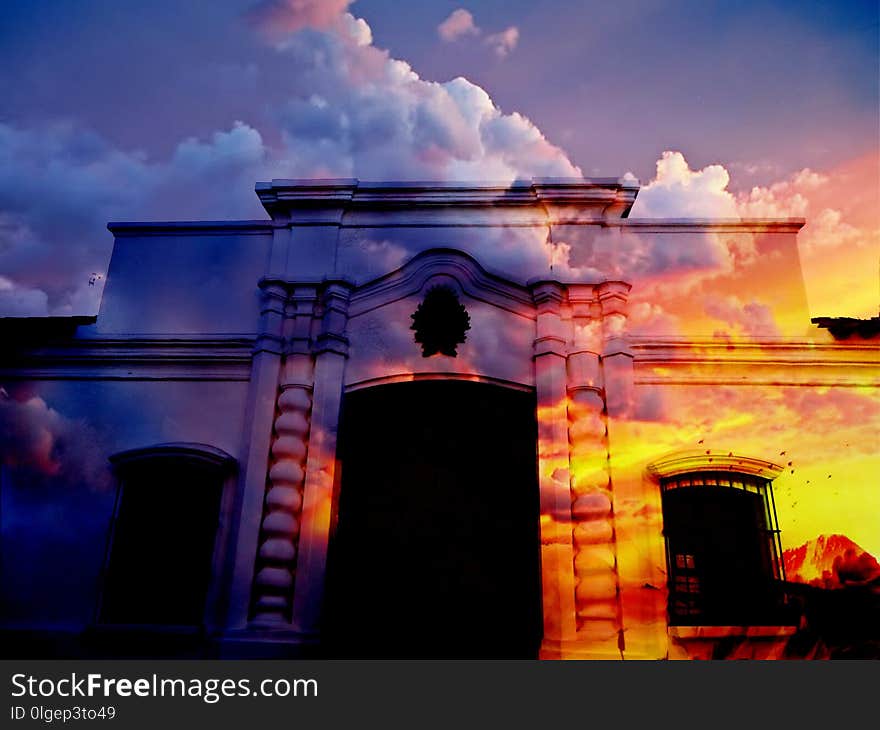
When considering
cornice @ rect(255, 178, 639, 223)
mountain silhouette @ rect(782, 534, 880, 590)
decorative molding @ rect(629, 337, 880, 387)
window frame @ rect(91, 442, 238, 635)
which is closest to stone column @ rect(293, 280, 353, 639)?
window frame @ rect(91, 442, 238, 635)

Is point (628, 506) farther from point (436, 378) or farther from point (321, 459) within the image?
point (321, 459)

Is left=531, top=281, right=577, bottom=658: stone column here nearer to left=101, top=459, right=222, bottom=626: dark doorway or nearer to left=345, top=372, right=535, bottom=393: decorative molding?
left=345, top=372, right=535, bottom=393: decorative molding

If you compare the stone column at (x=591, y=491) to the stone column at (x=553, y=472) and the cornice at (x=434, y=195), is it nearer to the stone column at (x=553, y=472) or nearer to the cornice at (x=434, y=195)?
the stone column at (x=553, y=472)

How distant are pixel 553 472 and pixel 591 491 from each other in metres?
0.41

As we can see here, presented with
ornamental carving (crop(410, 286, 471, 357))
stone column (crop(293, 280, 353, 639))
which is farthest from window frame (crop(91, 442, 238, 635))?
ornamental carving (crop(410, 286, 471, 357))

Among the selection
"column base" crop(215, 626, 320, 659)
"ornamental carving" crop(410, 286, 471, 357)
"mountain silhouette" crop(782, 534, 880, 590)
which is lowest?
"column base" crop(215, 626, 320, 659)

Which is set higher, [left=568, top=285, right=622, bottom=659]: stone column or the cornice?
the cornice

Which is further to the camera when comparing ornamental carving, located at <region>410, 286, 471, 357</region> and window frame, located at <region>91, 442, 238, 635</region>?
ornamental carving, located at <region>410, 286, 471, 357</region>

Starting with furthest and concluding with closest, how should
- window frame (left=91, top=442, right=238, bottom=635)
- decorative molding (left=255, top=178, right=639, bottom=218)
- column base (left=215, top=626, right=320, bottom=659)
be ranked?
decorative molding (left=255, top=178, right=639, bottom=218), window frame (left=91, top=442, right=238, bottom=635), column base (left=215, top=626, right=320, bottom=659)

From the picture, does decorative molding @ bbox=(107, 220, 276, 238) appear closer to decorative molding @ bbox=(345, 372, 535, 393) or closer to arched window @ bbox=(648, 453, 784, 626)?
decorative molding @ bbox=(345, 372, 535, 393)

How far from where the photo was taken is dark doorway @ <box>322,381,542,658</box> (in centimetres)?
744

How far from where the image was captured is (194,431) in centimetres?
772

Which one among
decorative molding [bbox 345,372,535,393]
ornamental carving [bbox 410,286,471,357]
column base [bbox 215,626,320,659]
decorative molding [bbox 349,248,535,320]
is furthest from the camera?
decorative molding [bbox 349,248,535,320]

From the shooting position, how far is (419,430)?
27.0ft
